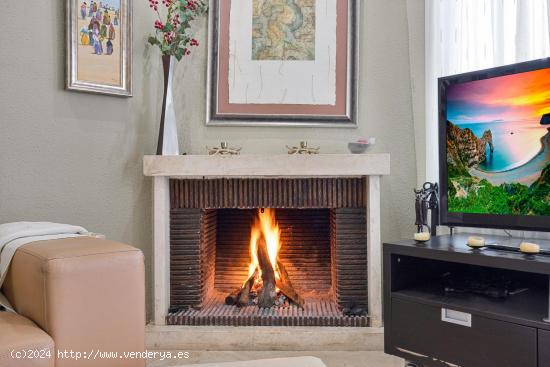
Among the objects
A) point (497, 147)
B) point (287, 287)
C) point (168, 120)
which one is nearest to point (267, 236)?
A: point (287, 287)

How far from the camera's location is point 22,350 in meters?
1.25

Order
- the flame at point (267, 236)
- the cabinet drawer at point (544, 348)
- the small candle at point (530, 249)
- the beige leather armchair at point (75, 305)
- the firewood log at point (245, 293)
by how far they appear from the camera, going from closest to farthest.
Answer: the beige leather armchair at point (75, 305), the cabinet drawer at point (544, 348), the small candle at point (530, 249), the firewood log at point (245, 293), the flame at point (267, 236)

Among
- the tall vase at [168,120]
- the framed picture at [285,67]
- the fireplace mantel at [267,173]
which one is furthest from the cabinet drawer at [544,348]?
the tall vase at [168,120]

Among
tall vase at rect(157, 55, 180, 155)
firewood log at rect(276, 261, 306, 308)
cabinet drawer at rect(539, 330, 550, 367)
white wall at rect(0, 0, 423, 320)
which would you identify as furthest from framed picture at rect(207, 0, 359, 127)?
cabinet drawer at rect(539, 330, 550, 367)

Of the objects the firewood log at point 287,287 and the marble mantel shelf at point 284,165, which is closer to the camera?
the marble mantel shelf at point 284,165

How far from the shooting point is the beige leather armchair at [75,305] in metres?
1.36

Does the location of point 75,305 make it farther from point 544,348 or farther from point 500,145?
point 500,145

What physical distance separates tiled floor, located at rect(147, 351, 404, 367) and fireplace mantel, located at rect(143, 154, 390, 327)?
194mm

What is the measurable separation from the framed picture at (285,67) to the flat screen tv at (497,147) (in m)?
0.70

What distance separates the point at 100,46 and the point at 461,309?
210 cm

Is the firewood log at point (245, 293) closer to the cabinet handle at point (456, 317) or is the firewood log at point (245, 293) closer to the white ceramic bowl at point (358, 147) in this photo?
the white ceramic bowl at point (358, 147)

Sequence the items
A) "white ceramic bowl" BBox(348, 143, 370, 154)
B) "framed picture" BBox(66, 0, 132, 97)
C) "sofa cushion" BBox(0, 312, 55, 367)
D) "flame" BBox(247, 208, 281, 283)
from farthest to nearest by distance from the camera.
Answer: "flame" BBox(247, 208, 281, 283)
"white ceramic bowl" BBox(348, 143, 370, 154)
"framed picture" BBox(66, 0, 132, 97)
"sofa cushion" BBox(0, 312, 55, 367)

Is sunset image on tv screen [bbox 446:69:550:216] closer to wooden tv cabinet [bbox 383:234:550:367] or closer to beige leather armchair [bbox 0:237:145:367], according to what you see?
wooden tv cabinet [bbox 383:234:550:367]

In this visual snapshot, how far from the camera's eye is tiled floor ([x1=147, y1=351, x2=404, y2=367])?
2201mm
